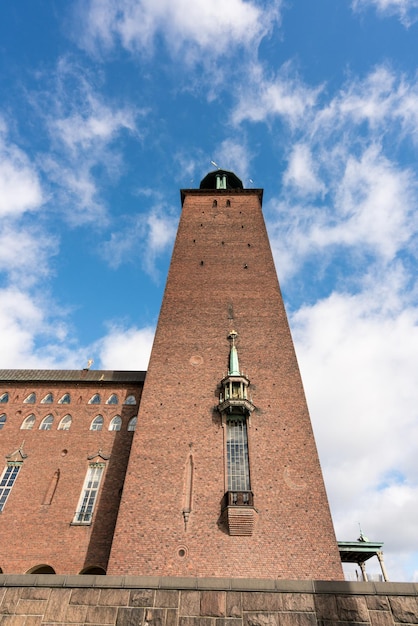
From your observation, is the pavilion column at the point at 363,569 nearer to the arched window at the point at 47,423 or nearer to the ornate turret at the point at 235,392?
the ornate turret at the point at 235,392

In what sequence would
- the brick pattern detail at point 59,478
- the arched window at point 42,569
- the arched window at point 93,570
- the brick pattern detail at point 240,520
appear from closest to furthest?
the brick pattern detail at point 240,520 → the arched window at point 93,570 → the arched window at point 42,569 → the brick pattern detail at point 59,478

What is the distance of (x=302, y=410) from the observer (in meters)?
17.4

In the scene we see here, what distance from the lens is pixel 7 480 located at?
63.3 feet

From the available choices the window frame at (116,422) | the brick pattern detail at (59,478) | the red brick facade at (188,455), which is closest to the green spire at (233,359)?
the red brick facade at (188,455)

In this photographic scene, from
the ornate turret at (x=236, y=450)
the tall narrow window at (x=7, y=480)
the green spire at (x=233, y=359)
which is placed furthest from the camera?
the tall narrow window at (x=7, y=480)

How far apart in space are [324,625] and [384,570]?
14.1 m

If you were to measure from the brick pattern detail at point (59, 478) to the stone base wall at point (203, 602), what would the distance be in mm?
11451

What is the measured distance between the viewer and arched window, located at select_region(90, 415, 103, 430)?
20.9 m

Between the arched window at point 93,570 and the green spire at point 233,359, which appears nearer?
the arched window at point 93,570

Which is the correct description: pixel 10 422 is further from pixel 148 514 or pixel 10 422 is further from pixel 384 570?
pixel 384 570

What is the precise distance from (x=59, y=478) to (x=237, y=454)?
9545 millimetres

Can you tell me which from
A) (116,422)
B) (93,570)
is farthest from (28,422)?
(93,570)

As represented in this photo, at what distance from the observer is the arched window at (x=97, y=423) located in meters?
20.9

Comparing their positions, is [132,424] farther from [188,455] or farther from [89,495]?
[188,455]
